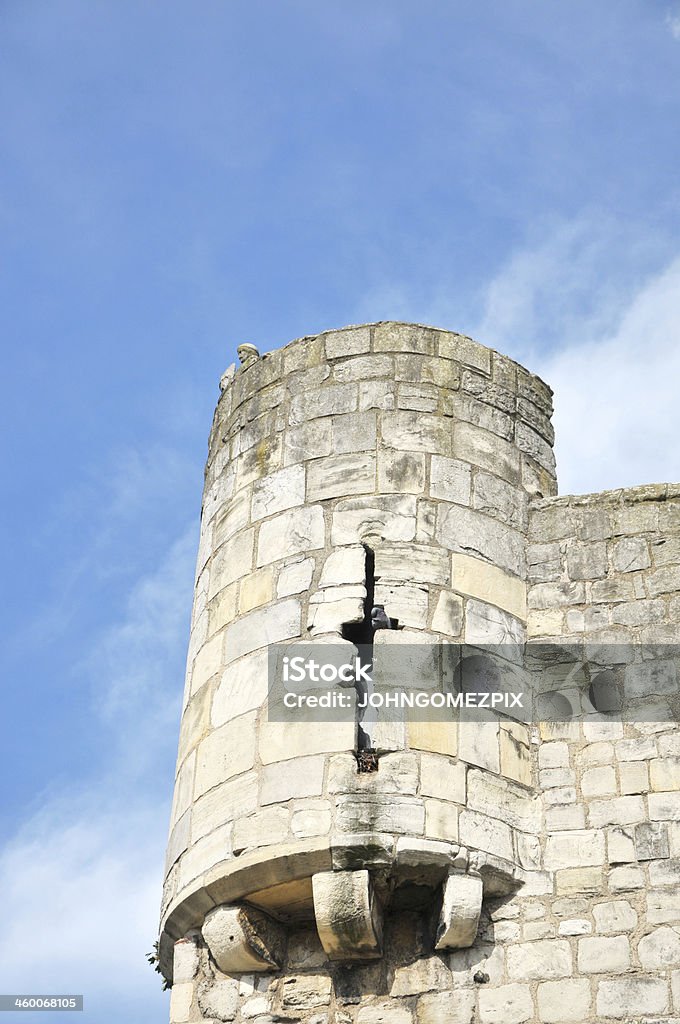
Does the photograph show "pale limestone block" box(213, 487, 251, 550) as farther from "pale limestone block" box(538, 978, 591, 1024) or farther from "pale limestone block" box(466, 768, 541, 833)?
"pale limestone block" box(538, 978, 591, 1024)

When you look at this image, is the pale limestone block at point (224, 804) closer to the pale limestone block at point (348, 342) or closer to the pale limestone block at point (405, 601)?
the pale limestone block at point (405, 601)

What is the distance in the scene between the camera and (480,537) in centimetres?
794

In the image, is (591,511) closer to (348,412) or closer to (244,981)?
(348,412)

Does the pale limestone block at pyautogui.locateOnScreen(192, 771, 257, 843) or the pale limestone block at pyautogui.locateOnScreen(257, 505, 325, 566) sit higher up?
the pale limestone block at pyautogui.locateOnScreen(257, 505, 325, 566)

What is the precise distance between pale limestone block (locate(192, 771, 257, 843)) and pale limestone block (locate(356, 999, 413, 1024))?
3.43 feet

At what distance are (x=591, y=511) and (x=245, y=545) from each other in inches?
75.2

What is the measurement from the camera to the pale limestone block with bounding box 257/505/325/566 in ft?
25.6

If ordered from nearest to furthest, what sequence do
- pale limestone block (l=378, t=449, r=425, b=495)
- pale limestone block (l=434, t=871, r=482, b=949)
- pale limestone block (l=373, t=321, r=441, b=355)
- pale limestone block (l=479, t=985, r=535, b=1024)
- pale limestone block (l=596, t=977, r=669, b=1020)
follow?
pale limestone block (l=596, t=977, r=669, b=1020), pale limestone block (l=479, t=985, r=535, b=1024), pale limestone block (l=434, t=871, r=482, b=949), pale limestone block (l=378, t=449, r=425, b=495), pale limestone block (l=373, t=321, r=441, b=355)

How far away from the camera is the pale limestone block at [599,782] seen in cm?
729

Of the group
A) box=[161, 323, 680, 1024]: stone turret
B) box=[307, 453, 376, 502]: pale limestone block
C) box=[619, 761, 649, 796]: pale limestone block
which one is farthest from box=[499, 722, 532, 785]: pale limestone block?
box=[307, 453, 376, 502]: pale limestone block

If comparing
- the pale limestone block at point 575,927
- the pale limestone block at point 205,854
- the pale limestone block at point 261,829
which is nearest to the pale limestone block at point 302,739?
the pale limestone block at point 261,829

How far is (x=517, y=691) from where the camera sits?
759cm

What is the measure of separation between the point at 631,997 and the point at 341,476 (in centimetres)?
300

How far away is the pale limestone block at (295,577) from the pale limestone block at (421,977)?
191cm
